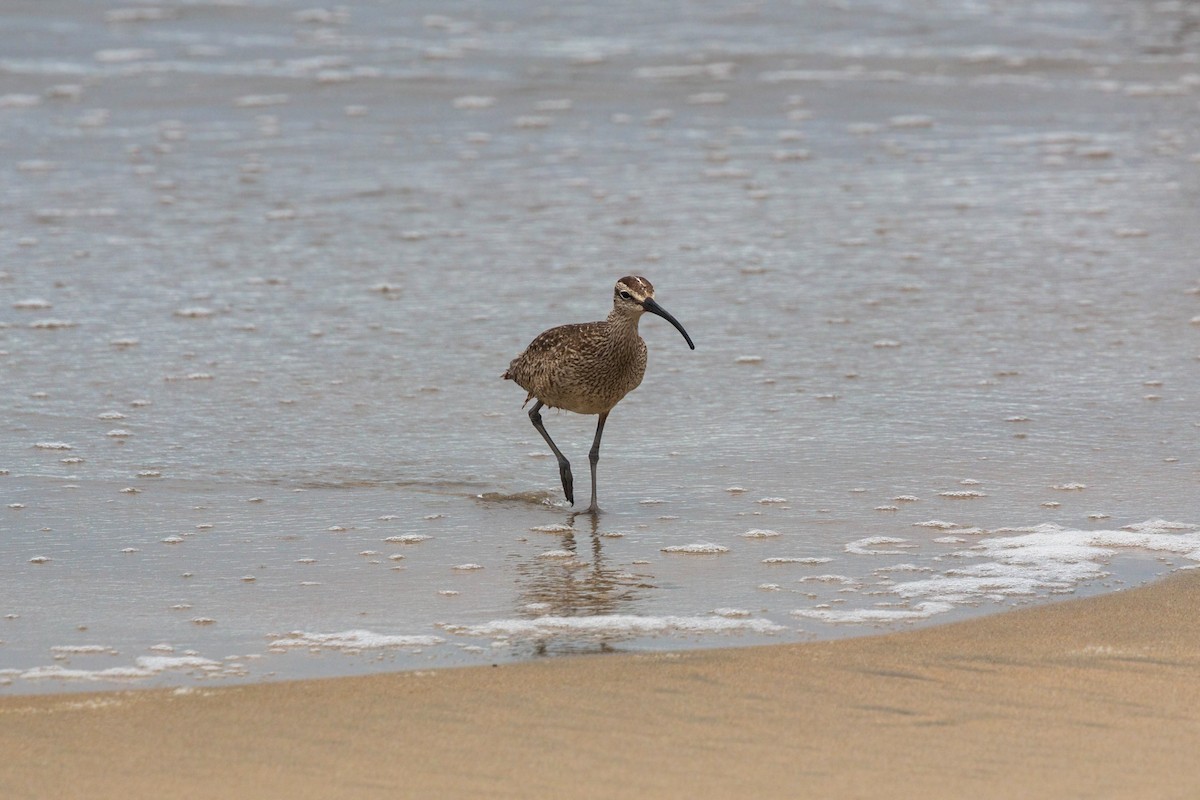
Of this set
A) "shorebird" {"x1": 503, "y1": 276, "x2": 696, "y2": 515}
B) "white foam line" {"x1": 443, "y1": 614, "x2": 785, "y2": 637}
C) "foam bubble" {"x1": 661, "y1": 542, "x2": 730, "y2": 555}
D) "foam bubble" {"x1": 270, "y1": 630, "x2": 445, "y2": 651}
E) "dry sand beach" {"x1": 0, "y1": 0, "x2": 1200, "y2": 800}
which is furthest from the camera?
"shorebird" {"x1": 503, "y1": 276, "x2": 696, "y2": 515}

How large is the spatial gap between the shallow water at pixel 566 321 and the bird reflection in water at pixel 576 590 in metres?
0.02

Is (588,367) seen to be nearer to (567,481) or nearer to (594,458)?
(594,458)

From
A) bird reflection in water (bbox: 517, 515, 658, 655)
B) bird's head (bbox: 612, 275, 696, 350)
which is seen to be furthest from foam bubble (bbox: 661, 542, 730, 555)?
bird's head (bbox: 612, 275, 696, 350)

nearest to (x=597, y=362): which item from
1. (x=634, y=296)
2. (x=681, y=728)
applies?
(x=634, y=296)

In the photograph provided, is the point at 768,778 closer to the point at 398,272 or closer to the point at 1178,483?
the point at 1178,483

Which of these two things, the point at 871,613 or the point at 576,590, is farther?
the point at 576,590

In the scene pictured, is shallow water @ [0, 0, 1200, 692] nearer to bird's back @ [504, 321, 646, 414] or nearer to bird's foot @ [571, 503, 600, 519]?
bird's foot @ [571, 503, 600, 519]

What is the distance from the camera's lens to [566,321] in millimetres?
9914

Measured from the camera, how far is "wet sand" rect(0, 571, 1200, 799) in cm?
436

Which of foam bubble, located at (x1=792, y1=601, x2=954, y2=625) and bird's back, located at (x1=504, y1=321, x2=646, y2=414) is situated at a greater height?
bird's back, located at (x1=504, y1=321, x2=646, y2=414)

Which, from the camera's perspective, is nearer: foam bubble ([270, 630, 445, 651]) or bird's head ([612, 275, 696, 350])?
foam bubble ([270, 630, 445, 651])

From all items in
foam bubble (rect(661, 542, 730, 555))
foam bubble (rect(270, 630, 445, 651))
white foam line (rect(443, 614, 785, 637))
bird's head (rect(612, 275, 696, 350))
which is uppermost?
bird's head (rect(612, 275, 696, 350))

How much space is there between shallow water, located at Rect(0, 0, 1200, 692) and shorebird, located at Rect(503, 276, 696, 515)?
0.37 meters

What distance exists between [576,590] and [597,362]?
4.79 feet
